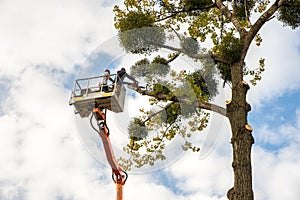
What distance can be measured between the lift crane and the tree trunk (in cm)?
249

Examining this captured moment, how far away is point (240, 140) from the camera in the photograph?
1061cm

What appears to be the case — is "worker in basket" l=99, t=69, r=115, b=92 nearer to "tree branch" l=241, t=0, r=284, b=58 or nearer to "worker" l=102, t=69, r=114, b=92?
"worker" l=102, t=69, r=114, b=92

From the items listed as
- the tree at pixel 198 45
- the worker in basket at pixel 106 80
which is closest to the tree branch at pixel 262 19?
the tree at pixel 198 45

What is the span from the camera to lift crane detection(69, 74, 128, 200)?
10.2 m

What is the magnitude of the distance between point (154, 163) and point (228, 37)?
417 cm

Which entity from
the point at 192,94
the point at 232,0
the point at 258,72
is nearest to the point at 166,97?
the point at 192,94

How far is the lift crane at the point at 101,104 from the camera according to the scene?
1025cm

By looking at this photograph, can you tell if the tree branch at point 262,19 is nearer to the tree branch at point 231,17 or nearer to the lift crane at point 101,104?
Answer: the tree branch at point 231,17

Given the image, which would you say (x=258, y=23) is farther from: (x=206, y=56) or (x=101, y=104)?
(x=101, y=104)

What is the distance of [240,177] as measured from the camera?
1009cm

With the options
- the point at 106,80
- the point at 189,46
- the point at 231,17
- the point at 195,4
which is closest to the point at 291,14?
the point at 231,17

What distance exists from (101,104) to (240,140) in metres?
3.28

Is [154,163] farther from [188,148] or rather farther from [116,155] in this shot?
[116,155]

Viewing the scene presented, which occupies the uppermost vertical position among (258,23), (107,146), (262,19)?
(262,19)
